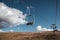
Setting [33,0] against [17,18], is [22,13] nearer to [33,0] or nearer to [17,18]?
[17,18]

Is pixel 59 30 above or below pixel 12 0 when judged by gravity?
below

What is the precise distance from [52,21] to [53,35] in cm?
18

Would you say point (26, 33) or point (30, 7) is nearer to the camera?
point (26, 33)

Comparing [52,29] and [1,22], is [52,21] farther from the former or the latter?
[1,22]

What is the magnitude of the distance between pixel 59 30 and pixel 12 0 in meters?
0.68

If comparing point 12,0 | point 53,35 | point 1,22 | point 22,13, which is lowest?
point 53,35

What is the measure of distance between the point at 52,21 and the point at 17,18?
0.43m

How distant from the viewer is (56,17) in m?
1.60

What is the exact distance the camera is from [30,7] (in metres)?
1.62

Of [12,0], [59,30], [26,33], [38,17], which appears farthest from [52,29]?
[12,0]

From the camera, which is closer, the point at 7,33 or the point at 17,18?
the point at 7,33

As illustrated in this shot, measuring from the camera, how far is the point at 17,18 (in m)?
1.60

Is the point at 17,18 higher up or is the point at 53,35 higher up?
the point at 17,18

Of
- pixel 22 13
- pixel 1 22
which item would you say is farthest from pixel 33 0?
pixel 1 22
